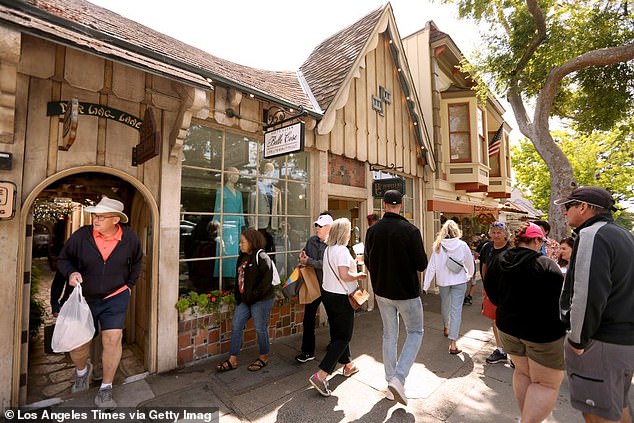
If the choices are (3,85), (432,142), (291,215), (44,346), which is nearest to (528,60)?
(432,142)

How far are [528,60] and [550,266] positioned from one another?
6791 mm

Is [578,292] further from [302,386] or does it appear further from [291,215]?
[291,215]

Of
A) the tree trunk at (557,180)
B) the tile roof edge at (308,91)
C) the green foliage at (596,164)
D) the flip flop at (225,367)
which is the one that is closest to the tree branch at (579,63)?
the tree trunk at (557,180)

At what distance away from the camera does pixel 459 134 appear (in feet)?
31.2

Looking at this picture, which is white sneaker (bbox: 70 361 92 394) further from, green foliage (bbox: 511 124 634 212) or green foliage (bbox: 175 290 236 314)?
green foliage (bbox: 511 124 634 212)

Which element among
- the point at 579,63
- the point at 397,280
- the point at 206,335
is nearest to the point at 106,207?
the point at 206,335

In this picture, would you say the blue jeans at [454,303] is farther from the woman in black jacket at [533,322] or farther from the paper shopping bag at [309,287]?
the paper shopping bag at [309,287]

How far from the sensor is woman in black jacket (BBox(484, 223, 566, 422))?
7.07 feet

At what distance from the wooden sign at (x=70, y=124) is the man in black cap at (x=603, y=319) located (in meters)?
4.15

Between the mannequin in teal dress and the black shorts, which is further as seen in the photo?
the mannequin in teal dress

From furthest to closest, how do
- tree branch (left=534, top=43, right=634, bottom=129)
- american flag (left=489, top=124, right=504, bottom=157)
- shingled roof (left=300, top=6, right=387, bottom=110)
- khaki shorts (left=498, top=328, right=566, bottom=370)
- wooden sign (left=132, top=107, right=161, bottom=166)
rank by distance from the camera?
american flag (left=489, top=124, right=504, bottom=157) → shingled roof (left=300, top=6, right=387, bottom=110) → tree branch (left=534, top=43, right=634, bottom=129) → wooden sign (left=132, top=107, right=161, bottom=166) → khaki shorts (left=498, top=328, right=566, bottom=370)

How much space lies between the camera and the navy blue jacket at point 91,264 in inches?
114

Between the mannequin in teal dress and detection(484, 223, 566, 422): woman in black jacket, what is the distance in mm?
3473

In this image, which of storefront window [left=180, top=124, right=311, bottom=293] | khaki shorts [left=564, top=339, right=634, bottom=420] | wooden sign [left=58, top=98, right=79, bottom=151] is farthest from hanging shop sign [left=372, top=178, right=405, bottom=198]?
wooden sign [left=58, top=98, right=79, bottom=151]
